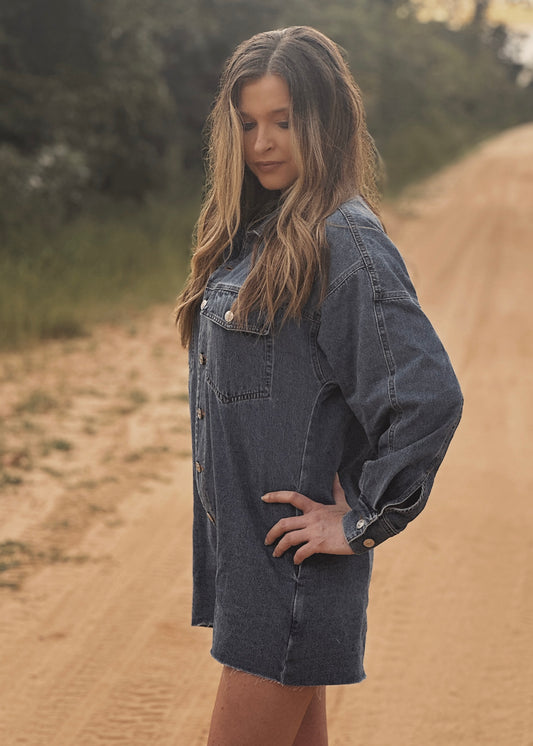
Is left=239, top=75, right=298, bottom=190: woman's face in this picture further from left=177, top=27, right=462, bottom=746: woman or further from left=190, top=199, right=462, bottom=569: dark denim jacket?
left=190, top=199, right=462, bottom=569: dark denim jacket

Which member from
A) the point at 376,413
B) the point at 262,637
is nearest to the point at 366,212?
the point at 376,413

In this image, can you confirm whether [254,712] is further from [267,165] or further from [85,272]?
[85,272]

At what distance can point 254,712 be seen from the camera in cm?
167

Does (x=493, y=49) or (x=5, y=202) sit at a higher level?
(x=493, y=49)

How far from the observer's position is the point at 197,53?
14.4m

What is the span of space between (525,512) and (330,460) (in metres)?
3.34

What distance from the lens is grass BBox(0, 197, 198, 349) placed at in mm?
7742

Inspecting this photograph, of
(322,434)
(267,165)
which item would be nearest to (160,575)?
(322,434)

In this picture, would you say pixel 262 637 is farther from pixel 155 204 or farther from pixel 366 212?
pixel 155 204

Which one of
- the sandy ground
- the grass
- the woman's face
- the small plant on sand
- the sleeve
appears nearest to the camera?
the sleeve

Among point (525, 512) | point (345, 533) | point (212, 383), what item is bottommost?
point (525, 512)

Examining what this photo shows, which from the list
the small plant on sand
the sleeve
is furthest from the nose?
the small plant on sand

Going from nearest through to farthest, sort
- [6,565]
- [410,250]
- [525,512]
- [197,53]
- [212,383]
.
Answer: [212,383]
[6,565]
[525,512]
[410,250]
[197,53]

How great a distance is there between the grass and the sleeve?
598cm
